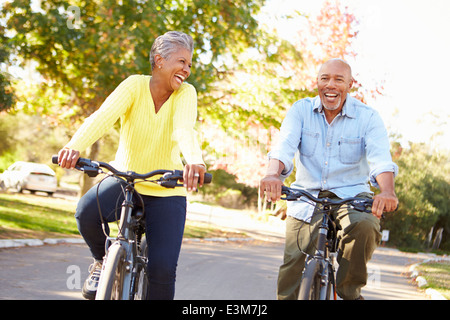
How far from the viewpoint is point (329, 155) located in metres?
4.00

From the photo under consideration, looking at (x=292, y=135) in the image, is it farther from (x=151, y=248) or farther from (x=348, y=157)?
(x=151, y=248)

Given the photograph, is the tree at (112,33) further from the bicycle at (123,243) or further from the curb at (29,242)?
the bicycle at (123,243)

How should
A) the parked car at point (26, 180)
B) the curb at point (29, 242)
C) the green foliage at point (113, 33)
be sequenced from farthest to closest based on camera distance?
the parked car at point (26, 180), the green foliage at point (113, 33), the curb at point (29, 242)

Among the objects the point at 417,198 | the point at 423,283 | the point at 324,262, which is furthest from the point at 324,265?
the point at 417,198

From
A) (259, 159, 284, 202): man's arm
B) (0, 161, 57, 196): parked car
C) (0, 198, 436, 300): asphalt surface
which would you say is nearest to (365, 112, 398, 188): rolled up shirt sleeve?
(259, 159, 284, 202): man's arm

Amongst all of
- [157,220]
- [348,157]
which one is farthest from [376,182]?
[157,220]

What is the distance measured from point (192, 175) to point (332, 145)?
1.25 meters

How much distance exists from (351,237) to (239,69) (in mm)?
14684

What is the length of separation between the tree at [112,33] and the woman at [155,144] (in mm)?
11357

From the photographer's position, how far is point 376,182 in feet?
12.5

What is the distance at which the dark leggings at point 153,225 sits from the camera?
367cm

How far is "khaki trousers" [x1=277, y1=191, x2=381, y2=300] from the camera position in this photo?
3.65 meters

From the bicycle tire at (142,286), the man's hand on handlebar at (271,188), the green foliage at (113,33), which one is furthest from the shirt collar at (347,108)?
the green foliage at (113,33)

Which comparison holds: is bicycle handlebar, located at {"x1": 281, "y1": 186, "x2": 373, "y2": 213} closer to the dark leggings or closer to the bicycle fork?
the bicycle fork
